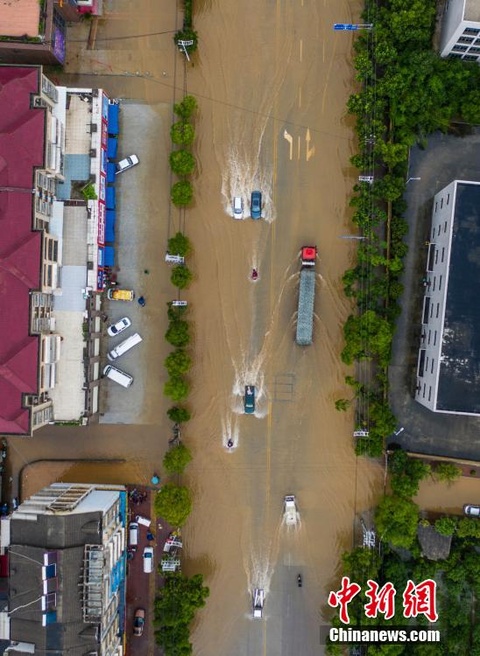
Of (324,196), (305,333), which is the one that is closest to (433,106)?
(324,196)

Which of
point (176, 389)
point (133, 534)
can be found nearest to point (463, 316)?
point (176, 389)

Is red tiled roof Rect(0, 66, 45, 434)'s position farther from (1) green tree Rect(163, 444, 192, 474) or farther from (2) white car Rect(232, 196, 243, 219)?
(2) white car Rect(232, 196, 243, 219)

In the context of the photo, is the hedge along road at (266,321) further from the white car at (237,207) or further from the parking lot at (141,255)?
the parking lot at (141,255)

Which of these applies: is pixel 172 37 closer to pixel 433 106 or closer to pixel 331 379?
pixel 433 106

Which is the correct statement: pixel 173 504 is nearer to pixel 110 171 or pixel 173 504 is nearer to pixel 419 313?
pixel 419 313

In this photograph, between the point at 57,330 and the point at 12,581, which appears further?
the point at 57,330

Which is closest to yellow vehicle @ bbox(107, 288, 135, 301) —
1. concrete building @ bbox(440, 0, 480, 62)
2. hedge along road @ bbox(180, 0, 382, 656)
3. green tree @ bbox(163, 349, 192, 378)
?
hedge along road @ bbox(180, 0, 382, 656)
